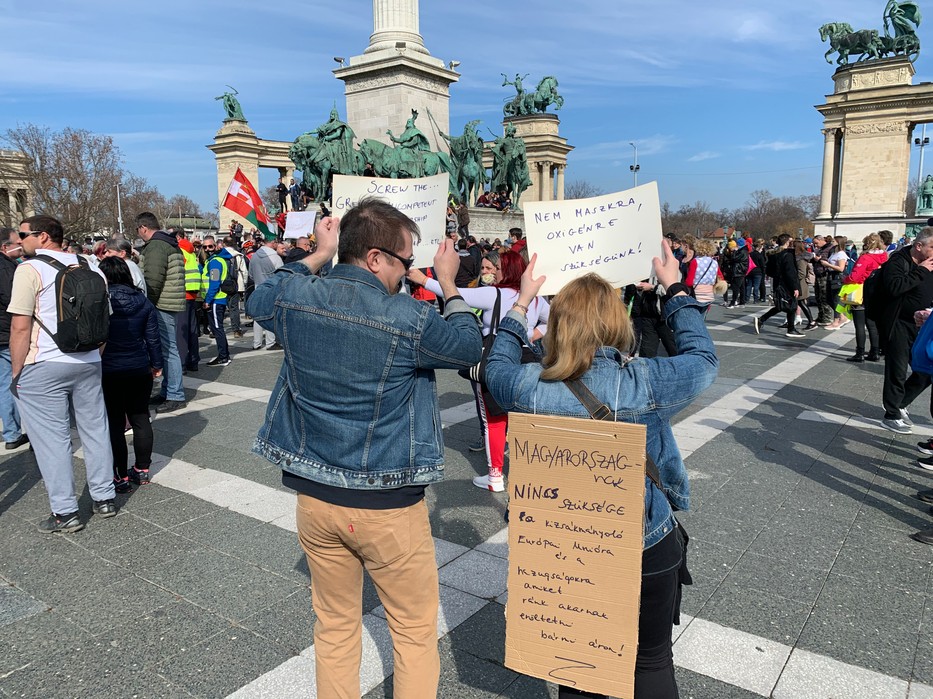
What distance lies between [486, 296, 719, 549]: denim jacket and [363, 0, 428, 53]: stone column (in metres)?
23.0

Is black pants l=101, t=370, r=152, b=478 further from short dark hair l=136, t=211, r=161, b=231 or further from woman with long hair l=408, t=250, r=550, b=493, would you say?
short dark hair l=136, t=211, r=161, b=231

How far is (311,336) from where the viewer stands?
206 cm

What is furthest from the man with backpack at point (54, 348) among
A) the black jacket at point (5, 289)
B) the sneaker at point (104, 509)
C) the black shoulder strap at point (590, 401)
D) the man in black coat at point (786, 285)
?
the man in black coat at point (786, 285)

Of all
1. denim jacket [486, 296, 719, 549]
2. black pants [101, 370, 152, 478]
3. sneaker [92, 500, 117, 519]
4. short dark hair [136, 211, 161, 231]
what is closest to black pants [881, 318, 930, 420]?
denim jacket [486, 296, 719, 549]

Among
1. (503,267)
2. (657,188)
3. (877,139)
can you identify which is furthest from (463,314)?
(877,139)

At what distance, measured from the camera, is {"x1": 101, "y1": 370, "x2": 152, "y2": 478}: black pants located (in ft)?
16.6

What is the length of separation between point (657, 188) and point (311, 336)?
5.74 feet

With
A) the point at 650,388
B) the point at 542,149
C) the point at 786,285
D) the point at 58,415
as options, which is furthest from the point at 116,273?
the point at 542,149

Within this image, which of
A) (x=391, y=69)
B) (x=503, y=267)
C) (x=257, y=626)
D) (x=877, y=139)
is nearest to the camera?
(x=257, y=626)

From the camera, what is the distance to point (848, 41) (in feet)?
148

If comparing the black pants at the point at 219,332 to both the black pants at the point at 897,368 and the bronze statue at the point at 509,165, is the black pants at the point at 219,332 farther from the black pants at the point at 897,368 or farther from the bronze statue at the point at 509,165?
the bronze statue at the point at 509,165

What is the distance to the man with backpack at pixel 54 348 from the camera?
4223mm

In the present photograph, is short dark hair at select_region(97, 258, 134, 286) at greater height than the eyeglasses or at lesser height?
lesser

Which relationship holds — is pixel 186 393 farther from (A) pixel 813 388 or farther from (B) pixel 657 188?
(A) pixel 813 388
